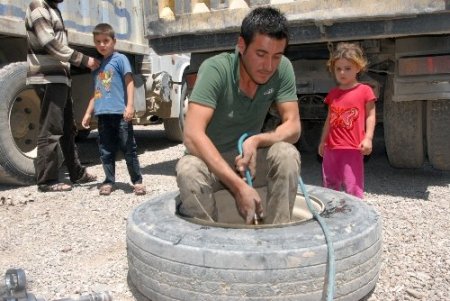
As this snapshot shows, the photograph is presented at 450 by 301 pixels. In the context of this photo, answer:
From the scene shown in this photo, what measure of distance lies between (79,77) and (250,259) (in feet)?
15.2

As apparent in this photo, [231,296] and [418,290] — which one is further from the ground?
[231,296]

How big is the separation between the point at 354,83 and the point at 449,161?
49.3 inches

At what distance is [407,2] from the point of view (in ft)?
10.6

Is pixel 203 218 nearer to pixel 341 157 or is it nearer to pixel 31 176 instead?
pixel 341 157

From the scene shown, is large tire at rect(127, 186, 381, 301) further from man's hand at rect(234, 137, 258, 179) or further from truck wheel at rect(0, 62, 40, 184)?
truck wheel at rect(0, 62, 40, 184)

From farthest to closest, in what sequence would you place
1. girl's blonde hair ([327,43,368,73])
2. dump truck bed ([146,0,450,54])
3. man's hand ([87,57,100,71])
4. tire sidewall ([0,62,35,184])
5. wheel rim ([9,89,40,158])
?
wheel rim ([9,89,40,158])
tire sidewall ([0,62,35,184])
man's hand ([87,57,100,71])
dump truck bed ([146,0,450,54])
girl's blonde hair ([327,43,368,73])

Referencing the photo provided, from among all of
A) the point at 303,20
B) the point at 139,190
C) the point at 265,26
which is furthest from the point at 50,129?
the point at 265,26

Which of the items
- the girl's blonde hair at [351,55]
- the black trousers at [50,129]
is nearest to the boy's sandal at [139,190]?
the black trousers at [50,129]

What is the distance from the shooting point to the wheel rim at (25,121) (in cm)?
469

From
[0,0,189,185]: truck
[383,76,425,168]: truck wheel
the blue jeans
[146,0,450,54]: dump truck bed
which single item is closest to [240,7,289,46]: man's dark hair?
[146,0,450,54]: dump truck bed

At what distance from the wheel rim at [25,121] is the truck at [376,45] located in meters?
1.39

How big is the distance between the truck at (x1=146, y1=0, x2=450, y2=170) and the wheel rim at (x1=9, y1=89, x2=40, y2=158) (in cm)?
139

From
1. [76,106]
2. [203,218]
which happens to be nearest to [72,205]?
[203,218]

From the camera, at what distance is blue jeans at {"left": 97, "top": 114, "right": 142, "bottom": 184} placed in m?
3.98
